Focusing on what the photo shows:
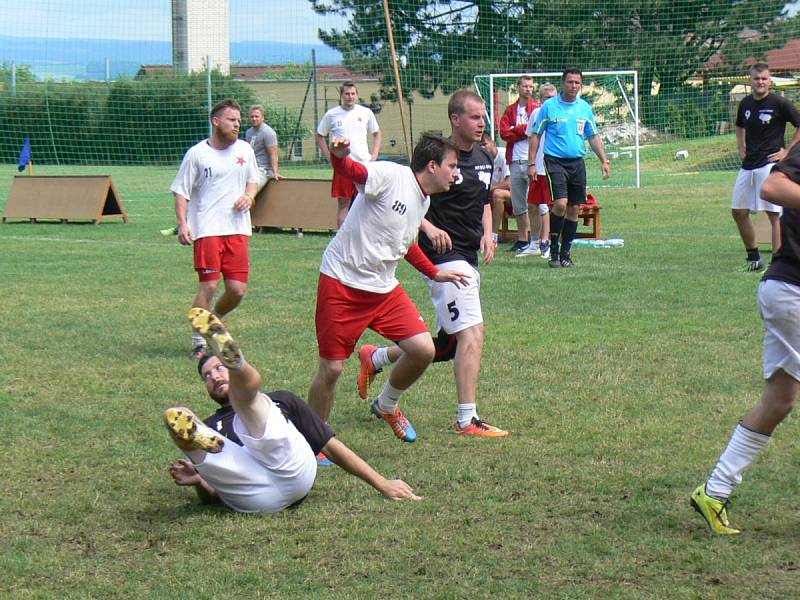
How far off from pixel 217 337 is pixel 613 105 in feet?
86.1

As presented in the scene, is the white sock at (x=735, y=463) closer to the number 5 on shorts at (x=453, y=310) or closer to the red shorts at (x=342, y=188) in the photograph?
the number 5 on shorts at (x=453, y=310)

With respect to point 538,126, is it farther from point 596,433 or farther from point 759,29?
point 759,29

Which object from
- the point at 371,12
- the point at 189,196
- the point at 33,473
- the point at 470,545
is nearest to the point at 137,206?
the point at 371,12

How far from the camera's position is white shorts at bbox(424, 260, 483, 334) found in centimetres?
685

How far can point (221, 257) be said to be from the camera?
9188 mm

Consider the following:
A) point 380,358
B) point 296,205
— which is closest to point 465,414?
point 380,358

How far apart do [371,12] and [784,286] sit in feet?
81.4

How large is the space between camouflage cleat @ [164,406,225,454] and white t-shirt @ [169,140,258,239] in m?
4.47

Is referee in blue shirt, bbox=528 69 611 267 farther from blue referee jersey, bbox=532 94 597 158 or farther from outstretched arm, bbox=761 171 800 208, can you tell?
outstretched arm, bbox=761 171 800 208

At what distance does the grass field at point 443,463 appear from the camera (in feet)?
14.6

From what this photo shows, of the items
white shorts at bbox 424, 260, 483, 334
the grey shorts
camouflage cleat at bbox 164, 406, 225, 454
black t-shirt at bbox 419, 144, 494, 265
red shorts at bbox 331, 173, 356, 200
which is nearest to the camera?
camouflage cleat at bbox 164, 406, 225, 454

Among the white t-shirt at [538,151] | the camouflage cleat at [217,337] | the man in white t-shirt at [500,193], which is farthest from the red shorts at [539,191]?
the camouflage cleat at [217,337]

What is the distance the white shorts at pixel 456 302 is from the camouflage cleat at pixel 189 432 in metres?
2.28

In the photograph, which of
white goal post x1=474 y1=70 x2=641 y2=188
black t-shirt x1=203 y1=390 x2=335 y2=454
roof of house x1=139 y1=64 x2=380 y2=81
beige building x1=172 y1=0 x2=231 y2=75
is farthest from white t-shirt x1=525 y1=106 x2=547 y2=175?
beige building x1=172 y1=0 x2=231 y2=75
